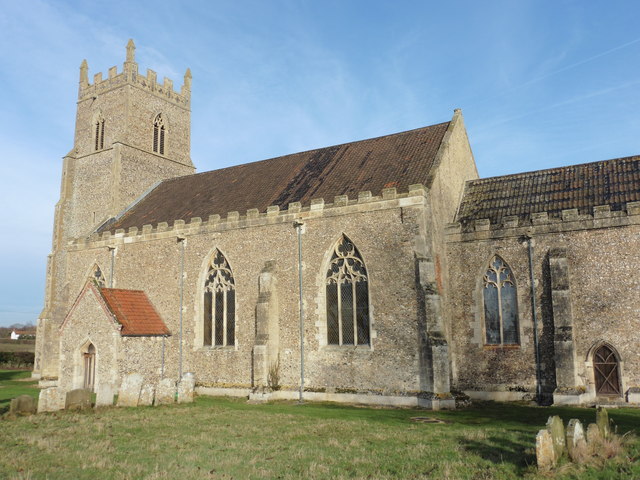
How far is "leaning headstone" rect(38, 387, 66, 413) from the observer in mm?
16469

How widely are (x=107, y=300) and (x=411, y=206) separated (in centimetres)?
1353

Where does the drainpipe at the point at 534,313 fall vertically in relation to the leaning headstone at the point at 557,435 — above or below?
above

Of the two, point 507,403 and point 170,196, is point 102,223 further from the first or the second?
point 507,403

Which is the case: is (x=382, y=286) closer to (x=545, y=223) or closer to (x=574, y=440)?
(x=545, y=223)

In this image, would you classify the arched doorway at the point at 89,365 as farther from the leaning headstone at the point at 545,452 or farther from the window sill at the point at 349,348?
the leaning headstone at the point at 545,452

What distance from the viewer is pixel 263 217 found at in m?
23.2

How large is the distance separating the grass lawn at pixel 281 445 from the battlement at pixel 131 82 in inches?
974

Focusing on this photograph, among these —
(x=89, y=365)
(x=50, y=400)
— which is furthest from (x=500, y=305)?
(x=89, y=365)

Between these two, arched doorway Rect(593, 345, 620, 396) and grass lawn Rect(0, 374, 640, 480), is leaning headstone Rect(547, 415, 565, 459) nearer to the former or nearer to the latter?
grass lawn Rect(0, 374, 640, 480)

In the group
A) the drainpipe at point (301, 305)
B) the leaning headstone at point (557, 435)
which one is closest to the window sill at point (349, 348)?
the drainpipe at point (301, 305)

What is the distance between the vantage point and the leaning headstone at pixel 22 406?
15867 millimetres

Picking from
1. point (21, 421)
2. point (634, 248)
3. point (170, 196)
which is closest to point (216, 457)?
point (21, 421)

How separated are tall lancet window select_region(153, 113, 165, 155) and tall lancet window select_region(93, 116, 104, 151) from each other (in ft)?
10.9

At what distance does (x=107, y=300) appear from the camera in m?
23.3
